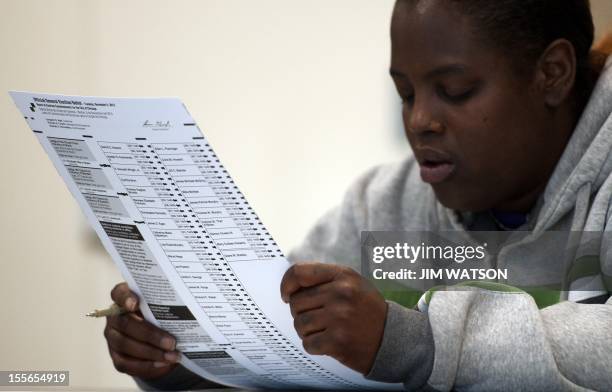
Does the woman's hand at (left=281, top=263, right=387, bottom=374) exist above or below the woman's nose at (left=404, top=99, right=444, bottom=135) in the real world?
below

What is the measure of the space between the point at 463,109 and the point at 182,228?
33 cm

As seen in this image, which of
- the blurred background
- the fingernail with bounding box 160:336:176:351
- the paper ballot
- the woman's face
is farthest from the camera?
the blurred background

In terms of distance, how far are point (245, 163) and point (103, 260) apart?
34 cm

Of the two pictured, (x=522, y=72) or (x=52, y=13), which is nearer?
(x=522, y=72)

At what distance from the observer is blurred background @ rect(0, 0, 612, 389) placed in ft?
5.17

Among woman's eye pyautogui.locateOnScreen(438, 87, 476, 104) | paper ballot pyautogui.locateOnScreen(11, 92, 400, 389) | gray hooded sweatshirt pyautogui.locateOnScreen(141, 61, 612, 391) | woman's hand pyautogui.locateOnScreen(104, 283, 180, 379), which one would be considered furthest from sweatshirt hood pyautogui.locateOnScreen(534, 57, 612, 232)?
woman's hand pyautogui.locateOnScreen(104, 283, 180, 379)

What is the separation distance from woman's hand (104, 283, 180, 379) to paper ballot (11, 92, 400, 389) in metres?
0.02

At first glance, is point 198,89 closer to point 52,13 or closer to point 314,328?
point 52,13

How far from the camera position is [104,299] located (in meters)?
1.69

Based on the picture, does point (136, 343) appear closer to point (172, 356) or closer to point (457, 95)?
point (172, 356)

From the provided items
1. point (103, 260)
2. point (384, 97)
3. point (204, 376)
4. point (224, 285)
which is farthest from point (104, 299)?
point (224, 285)

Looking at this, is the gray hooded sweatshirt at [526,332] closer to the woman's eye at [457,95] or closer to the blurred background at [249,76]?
the woman's eye at [457,95]

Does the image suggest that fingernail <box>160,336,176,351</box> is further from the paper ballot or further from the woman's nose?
the woman's nose

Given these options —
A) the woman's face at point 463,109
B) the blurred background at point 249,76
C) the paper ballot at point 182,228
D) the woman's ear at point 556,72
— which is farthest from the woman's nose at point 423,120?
the blurred background at point 249,76
